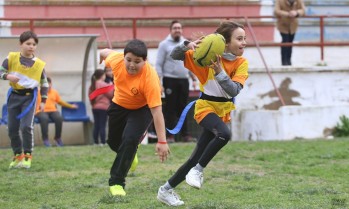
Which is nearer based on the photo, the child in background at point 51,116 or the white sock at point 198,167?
the white sock at point 198,167

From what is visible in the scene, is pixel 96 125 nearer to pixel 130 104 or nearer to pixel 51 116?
pixel 51 116

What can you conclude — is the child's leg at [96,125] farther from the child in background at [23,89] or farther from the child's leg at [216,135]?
the child's leg at [216,135]

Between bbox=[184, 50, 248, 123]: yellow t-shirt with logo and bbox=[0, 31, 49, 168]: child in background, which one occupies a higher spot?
bbox=[184, 50, 248, 123]: yellow t-shirt with logo

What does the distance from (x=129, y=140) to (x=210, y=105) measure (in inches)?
37.1

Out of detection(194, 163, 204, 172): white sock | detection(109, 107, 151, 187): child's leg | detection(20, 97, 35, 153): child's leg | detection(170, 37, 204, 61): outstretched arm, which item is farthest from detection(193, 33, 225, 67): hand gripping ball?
detection(20, 97, 35, 153): child's leg

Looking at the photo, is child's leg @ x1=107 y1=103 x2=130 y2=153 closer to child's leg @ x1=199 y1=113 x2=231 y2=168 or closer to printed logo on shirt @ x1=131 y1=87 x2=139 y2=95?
printed logo on shirt @ x1=131 y1=87 x2=139 y2=95

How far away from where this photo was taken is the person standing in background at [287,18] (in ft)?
56.9

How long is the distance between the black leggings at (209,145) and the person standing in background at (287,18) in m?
9.25

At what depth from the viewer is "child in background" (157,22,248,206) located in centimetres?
831

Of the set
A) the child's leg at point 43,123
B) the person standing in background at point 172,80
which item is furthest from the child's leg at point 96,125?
the person standing in background at point 172,80

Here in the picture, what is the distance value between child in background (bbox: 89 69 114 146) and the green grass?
3.66 feet

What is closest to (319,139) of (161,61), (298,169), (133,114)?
(161,61)

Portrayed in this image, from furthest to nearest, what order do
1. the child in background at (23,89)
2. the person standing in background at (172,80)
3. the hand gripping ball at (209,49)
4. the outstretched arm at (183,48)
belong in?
the person standing in background at (172,80) < the child in background at (23,89) < the outstretched arm at (183,48) < the hand gripping ball at (209,49)

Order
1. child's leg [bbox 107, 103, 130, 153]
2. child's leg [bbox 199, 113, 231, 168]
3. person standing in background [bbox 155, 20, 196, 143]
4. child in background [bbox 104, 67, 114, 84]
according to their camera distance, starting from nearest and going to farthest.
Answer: child's leg [bbox 199, 113, 231, 168], child's leg [bbox 107, 103, 130, 153], person standing in background [bbox 155, 20, 196, 143], child in background [bbox 104, 67, 114, 84]
